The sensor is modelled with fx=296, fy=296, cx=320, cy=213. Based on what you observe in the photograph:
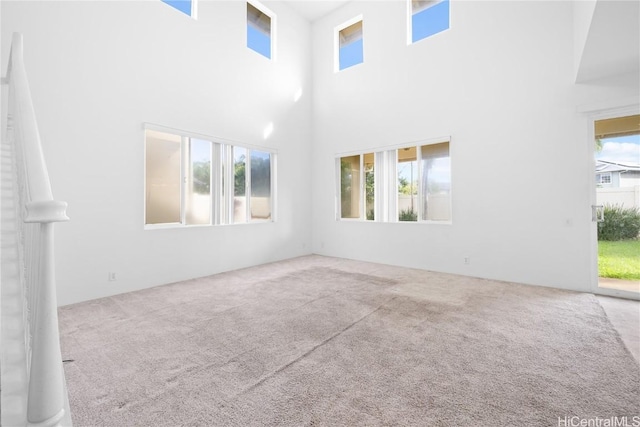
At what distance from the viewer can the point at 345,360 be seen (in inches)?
85.3

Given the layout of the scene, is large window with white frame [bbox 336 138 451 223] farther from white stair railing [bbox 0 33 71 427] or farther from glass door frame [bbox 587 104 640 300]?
white stair railing [bbox 0 33 71 427]

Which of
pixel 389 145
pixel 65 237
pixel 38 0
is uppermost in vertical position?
pixel 38 0

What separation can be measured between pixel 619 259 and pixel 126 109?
6686mm

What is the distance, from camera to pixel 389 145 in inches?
223

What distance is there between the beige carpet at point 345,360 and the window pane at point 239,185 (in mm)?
2004

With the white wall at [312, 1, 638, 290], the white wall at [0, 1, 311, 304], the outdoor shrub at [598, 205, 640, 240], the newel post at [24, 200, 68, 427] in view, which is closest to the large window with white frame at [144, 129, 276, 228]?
the white wall at [0, 1, 311, 304]

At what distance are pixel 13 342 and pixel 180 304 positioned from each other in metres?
2.41

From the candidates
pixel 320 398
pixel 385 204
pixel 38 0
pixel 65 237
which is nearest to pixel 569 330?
pixel 320 398

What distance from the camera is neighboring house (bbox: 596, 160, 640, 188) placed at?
365 cm

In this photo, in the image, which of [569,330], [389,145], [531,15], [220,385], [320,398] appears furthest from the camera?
[389,145]

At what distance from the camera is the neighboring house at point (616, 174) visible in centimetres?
365

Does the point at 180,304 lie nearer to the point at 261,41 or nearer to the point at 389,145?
the point at 389,145

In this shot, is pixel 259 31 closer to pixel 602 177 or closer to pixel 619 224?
pixel 602 177

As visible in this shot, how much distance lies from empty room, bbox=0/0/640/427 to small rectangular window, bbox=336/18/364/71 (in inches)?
2.2
